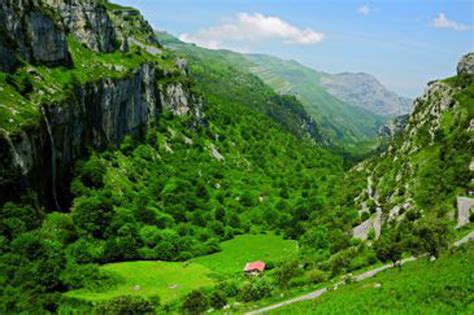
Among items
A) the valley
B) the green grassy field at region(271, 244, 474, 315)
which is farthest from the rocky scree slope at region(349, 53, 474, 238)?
the green grassy field at region(271, 244, 474, 315)

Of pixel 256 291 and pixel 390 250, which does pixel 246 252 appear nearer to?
pixel 256 291

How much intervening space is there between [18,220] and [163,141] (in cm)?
8339

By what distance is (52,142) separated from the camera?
3917 inches

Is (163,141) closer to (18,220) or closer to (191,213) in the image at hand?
(191,213)

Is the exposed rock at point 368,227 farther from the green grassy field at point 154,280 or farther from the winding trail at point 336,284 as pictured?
the green grassy field at point 154,280

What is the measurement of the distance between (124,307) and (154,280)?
2562 centimetres

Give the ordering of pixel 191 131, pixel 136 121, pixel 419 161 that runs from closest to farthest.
A: 1. pixel 419 161
2. pixel 136 121
3. pixel 191 131

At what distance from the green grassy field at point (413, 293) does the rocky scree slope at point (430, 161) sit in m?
23.4

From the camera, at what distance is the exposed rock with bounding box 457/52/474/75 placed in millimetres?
123044

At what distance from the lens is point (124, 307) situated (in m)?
64.5

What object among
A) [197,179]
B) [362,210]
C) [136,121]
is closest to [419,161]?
[362,210]

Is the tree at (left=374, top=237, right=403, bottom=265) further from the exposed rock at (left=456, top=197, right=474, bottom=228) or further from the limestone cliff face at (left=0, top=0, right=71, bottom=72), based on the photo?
the limestone cliff face at (left=0, top=0, right=71, bottom=72)

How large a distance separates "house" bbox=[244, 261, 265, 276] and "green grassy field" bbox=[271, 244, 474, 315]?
3608cm

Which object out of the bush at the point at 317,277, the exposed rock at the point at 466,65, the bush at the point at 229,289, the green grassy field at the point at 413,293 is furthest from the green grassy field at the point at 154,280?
the exposed rock at the point at 466,65
